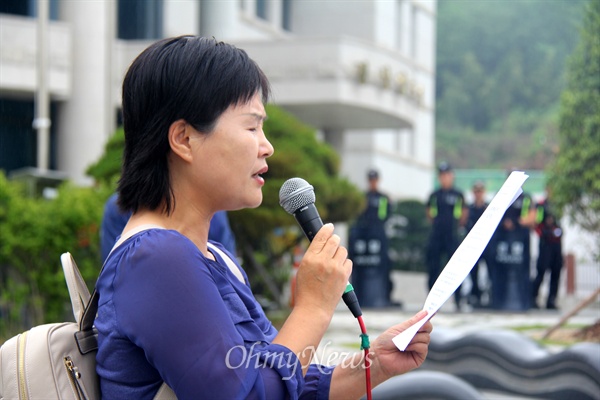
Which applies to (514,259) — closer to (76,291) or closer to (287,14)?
(76,291)

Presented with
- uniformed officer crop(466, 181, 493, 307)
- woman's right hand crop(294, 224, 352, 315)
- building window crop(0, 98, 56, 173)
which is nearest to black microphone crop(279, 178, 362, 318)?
woman's right hand crop(294, 224, 352, 315)

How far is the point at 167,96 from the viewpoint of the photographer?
1.88 meters

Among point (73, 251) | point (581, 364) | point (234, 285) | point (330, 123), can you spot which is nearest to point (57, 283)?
point (73, 251)

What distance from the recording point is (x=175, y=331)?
171 centimetres

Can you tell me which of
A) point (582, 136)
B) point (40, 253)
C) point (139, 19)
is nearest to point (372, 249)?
point (582, 136)

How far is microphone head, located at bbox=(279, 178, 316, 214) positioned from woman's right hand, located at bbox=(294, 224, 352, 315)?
199 millimetres

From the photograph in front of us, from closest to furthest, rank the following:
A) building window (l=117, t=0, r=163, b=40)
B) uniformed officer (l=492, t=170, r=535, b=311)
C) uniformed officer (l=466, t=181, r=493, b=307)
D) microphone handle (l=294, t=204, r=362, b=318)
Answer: microphone handle (l=294, t=204, r=362, b=318)
uniformed officer (l=466, t=181, r=493, b=307)
uniformed officer (l=492, t=170, r=535, b=311)
building window (l=117, t=0, r=163, b=40)

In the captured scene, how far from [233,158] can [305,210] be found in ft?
0.86

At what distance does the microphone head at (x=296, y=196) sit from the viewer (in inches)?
82.5

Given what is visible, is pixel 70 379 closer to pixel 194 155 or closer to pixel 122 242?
pixel 122 242

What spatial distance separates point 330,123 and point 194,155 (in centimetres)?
2440

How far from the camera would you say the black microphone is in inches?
81.0

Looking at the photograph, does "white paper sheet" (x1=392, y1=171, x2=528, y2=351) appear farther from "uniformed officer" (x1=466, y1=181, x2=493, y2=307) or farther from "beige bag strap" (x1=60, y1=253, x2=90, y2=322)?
"uniformed officer" (x1=466, y1=181, x2=493, y2=307)

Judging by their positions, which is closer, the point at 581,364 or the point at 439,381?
the point at 439,381
